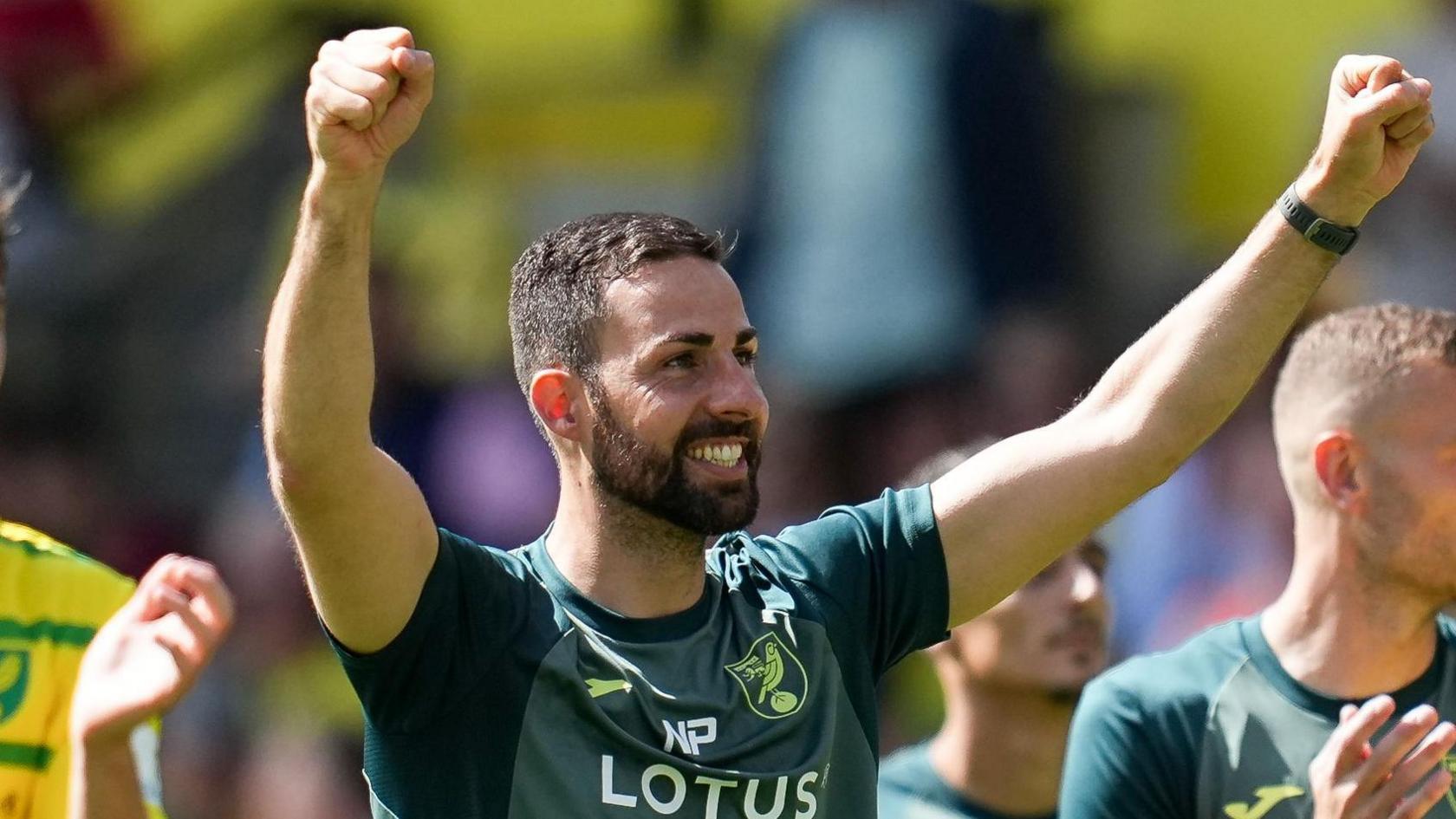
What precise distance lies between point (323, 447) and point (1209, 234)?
565 centimetres

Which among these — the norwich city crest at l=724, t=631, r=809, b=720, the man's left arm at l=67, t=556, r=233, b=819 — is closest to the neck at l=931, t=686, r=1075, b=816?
the norwich city crest at l=724, t=631, r=809, b=720

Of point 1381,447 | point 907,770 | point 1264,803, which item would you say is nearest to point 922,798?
point 907,770

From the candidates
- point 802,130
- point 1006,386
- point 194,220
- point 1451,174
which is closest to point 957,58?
point 802,130

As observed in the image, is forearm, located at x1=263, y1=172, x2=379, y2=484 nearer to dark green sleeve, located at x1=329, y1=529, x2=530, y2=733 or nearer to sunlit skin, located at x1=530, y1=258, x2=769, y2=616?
dark green sleeve, located at x1=329, y1=529, x2=530, y2=733

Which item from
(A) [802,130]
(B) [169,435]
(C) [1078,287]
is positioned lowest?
(B) [169,435]

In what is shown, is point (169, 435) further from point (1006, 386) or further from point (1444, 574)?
point (1444, 574)

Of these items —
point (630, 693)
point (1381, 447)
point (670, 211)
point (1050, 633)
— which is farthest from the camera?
point (670, 211)

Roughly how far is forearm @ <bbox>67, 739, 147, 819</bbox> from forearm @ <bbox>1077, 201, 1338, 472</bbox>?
160 cm

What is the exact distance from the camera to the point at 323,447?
9.93ft

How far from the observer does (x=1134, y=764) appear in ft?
13.5

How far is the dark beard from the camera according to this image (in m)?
3.49

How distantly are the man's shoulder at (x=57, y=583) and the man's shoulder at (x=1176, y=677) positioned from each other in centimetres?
180

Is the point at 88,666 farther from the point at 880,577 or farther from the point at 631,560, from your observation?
the point at 880,577

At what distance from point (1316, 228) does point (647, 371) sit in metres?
1.07
